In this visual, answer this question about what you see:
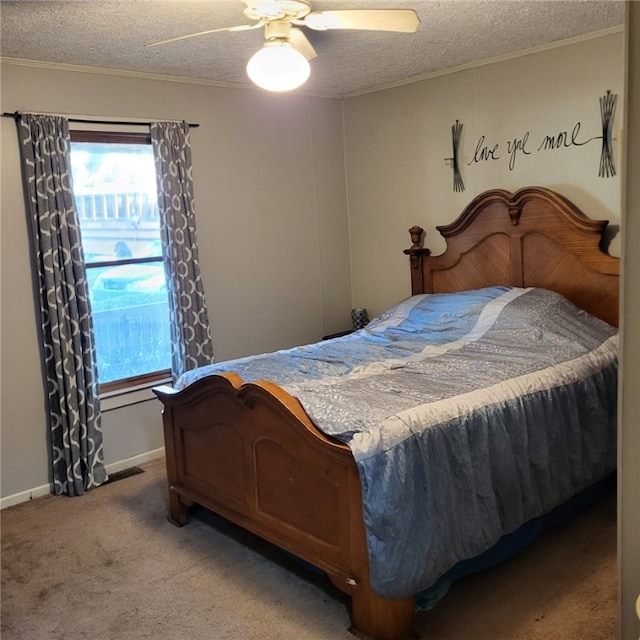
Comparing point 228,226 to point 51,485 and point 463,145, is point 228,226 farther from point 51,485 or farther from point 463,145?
point 51,485

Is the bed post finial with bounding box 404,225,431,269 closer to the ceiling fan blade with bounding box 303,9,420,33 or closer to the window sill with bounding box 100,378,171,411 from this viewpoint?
the window sill with bounding box 100,378,171,411

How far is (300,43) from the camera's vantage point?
2.82 metres

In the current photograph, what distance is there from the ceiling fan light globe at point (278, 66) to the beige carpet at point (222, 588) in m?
1.97

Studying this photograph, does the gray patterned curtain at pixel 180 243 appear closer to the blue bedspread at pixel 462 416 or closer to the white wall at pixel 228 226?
the white wall at pixel 228 226

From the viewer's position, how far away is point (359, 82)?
14.6 ft

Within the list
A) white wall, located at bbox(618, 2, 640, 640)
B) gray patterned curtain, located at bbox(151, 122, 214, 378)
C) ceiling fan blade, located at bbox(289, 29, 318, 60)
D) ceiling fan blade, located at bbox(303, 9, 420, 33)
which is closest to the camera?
white wall, located at bbox(618, 2, 640, 640)

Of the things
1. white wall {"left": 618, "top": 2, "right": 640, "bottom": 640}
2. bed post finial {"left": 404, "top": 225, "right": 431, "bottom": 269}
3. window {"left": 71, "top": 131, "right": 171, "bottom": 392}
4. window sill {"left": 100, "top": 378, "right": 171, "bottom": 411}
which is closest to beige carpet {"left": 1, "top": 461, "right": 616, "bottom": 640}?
window sill {"left": 100, "top": 378, "right": 171, "bottom": 411}

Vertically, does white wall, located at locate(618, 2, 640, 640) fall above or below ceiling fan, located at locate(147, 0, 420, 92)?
below

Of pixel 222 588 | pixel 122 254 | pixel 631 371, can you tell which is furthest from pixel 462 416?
pixel 122 254

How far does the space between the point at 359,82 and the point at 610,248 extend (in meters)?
1.93

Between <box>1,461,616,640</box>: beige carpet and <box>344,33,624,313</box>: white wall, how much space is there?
71.1 inches

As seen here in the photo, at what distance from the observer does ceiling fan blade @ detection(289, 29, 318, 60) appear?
2.73 metres

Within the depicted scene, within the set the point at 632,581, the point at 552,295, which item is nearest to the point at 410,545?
the point at 632,581

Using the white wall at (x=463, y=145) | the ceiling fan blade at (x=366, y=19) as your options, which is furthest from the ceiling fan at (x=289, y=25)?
the white wall at (x=463, y=145)
